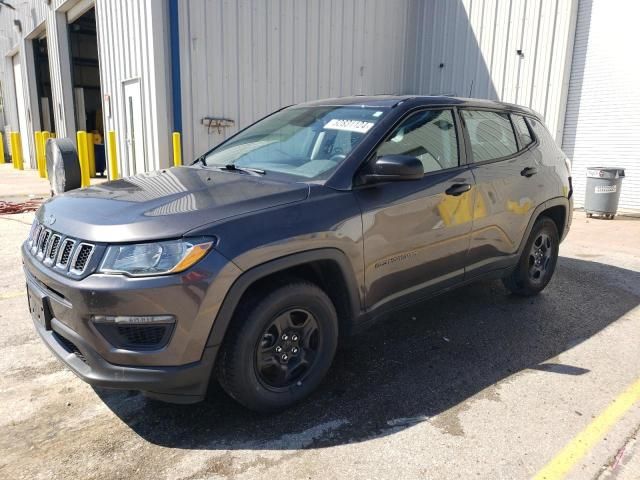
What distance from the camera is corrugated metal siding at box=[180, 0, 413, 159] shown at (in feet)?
32.5

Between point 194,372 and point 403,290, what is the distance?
1.49 metres

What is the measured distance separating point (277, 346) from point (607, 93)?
32.0 ft

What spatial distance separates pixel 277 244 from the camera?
256 cm

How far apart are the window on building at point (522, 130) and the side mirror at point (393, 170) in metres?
1.82

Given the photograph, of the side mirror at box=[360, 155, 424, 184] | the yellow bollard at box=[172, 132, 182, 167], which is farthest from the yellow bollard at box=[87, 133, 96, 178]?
the side mirror at box=[360, 155, 424, 184]

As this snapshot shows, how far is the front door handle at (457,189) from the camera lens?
3.48 metres

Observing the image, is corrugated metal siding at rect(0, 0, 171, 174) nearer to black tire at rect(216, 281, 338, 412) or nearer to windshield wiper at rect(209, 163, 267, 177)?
windshield wiper at rect(209, 163, 267, 177)

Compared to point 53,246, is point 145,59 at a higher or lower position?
higher

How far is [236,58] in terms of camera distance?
1035 centimetres

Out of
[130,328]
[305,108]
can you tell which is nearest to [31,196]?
[305,108]

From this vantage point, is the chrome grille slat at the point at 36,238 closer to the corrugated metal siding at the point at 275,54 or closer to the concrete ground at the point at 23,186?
the corrugated metal siding at the point at 275,54

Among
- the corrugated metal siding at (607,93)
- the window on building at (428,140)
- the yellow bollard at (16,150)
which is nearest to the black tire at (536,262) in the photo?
the window on building at (428,140)

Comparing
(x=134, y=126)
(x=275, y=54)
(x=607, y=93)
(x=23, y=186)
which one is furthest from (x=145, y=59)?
(x=607, y=93)

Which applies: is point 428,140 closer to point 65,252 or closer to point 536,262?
point 536,262
